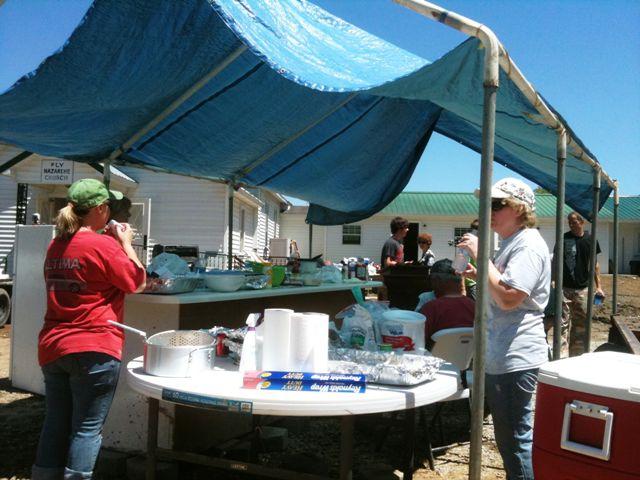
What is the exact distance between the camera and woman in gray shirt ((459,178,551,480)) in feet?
7.99

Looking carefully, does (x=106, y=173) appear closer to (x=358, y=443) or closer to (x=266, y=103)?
(x=266, y=103)

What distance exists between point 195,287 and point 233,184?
2.75m

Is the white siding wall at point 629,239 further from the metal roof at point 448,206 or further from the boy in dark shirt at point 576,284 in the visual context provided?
the boy in dark shirt at point 576,284

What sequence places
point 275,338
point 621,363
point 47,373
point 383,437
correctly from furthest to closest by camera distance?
point 383,437
point 47,373
point 275,338
point 621,363

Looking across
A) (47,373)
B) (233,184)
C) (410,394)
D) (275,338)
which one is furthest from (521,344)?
(233,184)

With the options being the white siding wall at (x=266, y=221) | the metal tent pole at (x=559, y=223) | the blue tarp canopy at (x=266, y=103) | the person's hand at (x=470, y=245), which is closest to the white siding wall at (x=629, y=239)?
the white siding wall at (x=266, y=221)

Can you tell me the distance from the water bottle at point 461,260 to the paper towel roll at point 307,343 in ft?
2.27

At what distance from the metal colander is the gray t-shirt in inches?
53.7

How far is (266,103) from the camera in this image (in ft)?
14.7

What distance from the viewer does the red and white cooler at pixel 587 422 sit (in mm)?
1752

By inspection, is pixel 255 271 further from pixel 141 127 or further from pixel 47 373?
pixel 47 373

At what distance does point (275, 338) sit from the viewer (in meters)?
2.33

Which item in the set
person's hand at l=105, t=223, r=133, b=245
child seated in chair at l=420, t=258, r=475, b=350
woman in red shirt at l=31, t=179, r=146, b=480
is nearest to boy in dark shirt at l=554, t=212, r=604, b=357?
child seated in chair at l=420, t=258, r=475, b=350

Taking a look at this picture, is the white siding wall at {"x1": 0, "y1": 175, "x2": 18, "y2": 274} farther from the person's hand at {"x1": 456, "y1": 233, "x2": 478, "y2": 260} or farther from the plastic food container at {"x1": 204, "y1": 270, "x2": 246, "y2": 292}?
the person's hand at {"x1": 456, "y1": 233, "x2": 478, "y2": 260}
